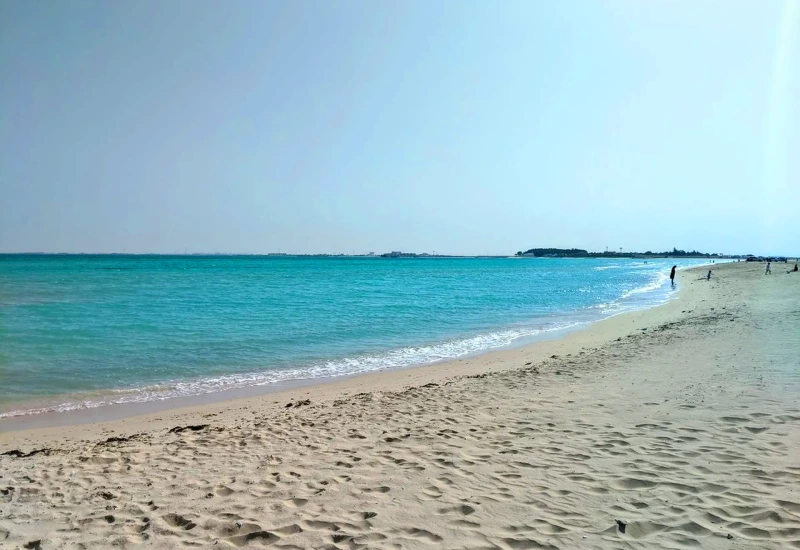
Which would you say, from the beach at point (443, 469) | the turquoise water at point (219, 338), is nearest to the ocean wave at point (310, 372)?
the turquoise water at point (219, 338)

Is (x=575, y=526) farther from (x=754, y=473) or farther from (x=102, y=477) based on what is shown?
(x=102, y=477)

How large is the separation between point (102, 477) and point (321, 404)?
3748mm

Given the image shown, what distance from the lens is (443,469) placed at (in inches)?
198

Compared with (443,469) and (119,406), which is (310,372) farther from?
(443,469)

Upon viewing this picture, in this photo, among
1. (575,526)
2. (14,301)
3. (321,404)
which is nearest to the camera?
(575,526)

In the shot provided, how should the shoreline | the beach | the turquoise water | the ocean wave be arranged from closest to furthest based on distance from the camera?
the beach, the shoreline, the ocean wave, the turquoise water

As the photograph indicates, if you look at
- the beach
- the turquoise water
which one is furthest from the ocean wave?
the beach

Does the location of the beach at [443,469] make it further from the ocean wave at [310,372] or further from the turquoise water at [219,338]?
the turquoise water at [219,338]

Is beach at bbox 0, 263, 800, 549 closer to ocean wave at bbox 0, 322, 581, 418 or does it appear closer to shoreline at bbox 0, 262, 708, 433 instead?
shoreline at bbox 0, 262, 708, 433

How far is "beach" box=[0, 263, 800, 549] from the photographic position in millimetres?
3844

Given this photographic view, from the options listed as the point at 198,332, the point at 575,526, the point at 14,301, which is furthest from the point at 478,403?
the point at 14,301

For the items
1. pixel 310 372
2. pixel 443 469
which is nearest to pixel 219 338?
pixel 310 372

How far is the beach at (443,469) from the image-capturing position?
3.84 metres

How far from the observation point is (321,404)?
27.8 ft
